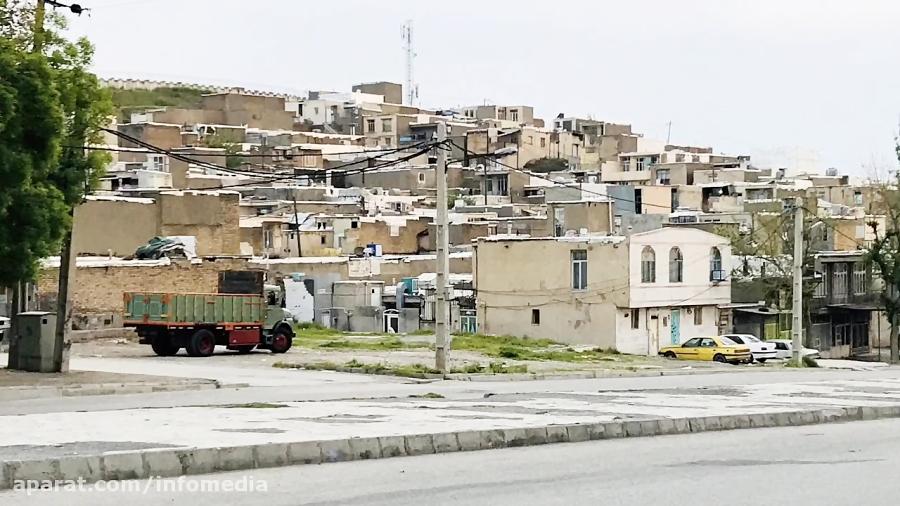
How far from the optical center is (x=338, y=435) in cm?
1516

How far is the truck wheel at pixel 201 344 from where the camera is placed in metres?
43.5

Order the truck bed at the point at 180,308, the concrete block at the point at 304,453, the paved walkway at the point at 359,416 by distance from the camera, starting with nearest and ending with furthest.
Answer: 1. the concrete block at the point at 304,453
2. the paved walkway at the point at 359,416
3. the truck bed at the point at 180,308

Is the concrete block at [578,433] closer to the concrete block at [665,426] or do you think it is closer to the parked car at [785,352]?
the concrete block at [665,426]

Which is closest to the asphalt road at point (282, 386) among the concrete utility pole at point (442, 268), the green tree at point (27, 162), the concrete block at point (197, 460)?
the concrete utility pole at point (442, 268)

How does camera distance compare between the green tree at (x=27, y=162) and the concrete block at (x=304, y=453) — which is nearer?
the concrete block at (x=304, y=453)

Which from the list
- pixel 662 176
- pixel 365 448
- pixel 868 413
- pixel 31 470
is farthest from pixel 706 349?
pixel 662 176

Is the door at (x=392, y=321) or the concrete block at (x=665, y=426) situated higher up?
the door at (x=392, y=321)

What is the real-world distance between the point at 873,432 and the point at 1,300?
37713 mm

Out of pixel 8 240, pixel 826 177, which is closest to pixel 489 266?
pixel 8 240

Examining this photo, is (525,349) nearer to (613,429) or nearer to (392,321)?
(392,321)

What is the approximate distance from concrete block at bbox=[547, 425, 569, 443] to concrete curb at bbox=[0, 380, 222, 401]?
39.4ft

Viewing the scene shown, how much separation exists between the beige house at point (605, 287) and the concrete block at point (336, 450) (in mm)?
45934

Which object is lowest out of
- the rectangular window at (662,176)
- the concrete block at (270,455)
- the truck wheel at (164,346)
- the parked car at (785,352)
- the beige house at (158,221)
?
the parked car at (785,352)

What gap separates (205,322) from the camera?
144ft
